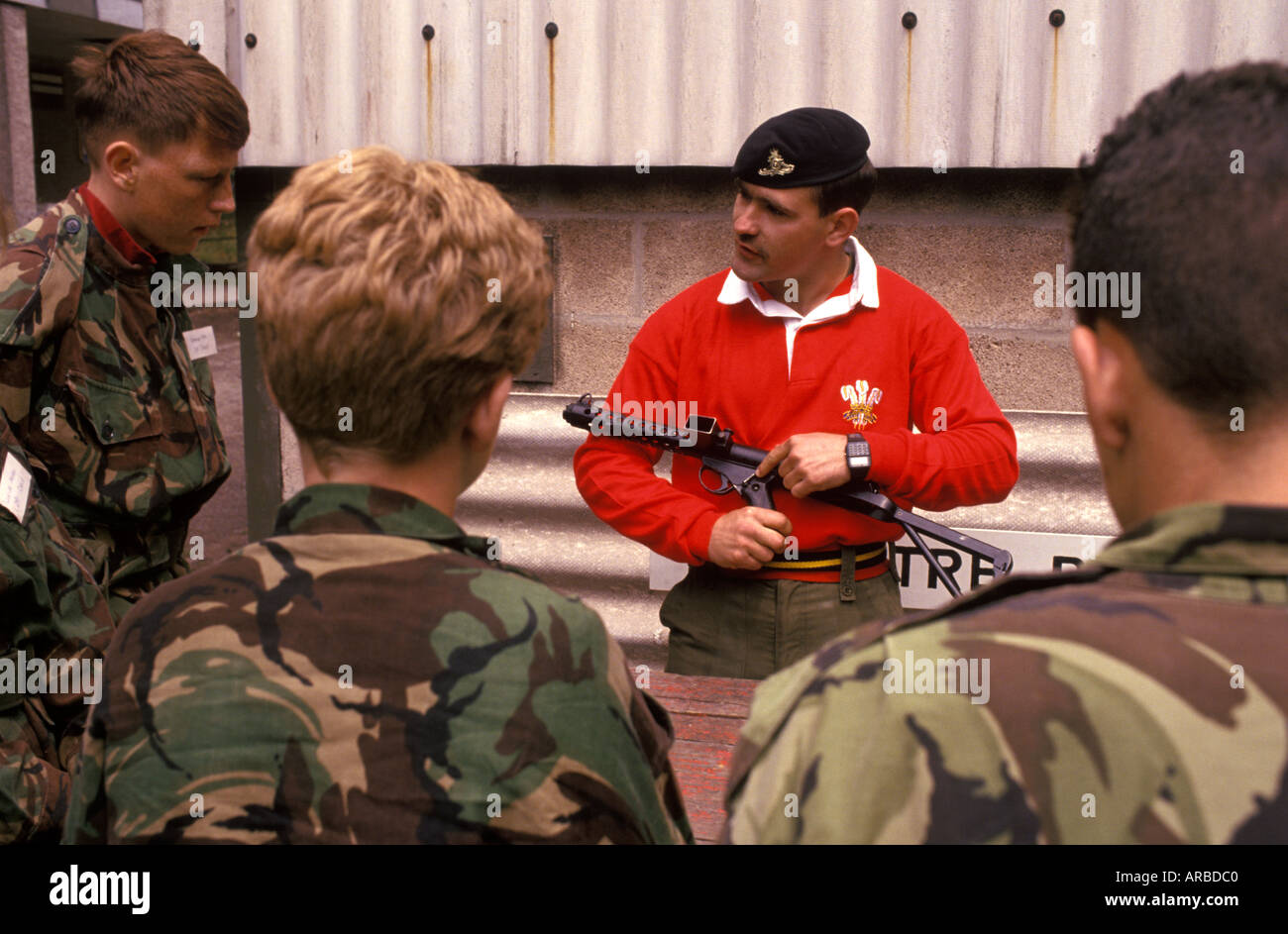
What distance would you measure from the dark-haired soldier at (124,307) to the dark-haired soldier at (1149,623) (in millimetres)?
2106

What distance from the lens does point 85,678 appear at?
75.5 inches

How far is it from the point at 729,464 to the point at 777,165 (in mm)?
634

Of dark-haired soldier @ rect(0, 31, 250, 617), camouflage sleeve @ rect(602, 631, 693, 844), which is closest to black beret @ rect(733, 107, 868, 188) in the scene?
dark-haired soldier @ rect(0, 31, 250, 617)

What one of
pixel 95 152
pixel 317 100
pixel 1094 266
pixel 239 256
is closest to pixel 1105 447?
pixel 1094 266

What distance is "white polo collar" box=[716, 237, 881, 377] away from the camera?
8.13ft

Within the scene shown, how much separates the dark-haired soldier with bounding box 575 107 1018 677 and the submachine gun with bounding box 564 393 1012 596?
4cm

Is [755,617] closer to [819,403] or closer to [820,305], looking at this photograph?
[819,403]

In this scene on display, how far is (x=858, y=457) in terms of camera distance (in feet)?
7.61

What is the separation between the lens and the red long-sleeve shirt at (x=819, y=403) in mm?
2443

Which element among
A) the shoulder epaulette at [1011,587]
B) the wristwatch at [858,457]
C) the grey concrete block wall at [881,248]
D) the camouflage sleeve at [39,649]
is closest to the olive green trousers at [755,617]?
the wristwatch at [858,457]

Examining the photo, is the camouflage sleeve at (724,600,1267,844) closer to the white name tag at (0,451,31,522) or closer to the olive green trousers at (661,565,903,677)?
the white name tag at (0,451,31,522)

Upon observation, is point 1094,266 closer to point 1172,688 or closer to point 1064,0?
point 1172,688

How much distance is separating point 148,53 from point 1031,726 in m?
2.56

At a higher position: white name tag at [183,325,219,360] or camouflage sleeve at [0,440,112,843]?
white name tag at [183,325,219,360]
